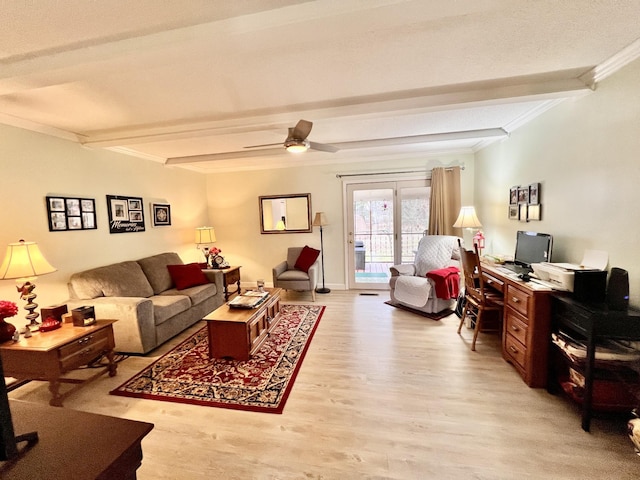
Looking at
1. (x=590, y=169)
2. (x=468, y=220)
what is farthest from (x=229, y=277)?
(x=590, y=169)

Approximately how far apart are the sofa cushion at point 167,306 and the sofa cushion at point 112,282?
24cm

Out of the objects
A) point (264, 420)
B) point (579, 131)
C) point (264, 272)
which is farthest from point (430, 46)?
point (264, 272)

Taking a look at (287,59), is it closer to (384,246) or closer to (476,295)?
(476,295)

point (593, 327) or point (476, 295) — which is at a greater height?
point (593, 327)

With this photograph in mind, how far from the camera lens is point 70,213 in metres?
3.16

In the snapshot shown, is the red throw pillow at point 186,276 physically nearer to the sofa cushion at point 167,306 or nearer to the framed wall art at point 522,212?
the sofa cushion at point 167,306

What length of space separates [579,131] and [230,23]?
2893 millimetres

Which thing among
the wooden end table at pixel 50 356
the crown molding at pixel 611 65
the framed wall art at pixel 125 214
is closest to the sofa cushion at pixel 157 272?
the framed wall art at pixel 125 214

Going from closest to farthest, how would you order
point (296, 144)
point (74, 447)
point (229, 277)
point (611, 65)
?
point (74, 447) → point (611, 65) → point (296, 144) → point (229, 277)

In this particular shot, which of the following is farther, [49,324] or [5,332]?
[49,324]

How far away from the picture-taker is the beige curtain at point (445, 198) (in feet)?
15.3

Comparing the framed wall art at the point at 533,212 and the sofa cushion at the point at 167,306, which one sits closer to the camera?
the framed wall art at the point at 533,212

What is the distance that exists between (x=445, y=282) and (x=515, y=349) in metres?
1.34

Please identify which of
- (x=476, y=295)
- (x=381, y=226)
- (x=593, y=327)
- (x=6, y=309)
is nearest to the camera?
(x=593, y=327)
